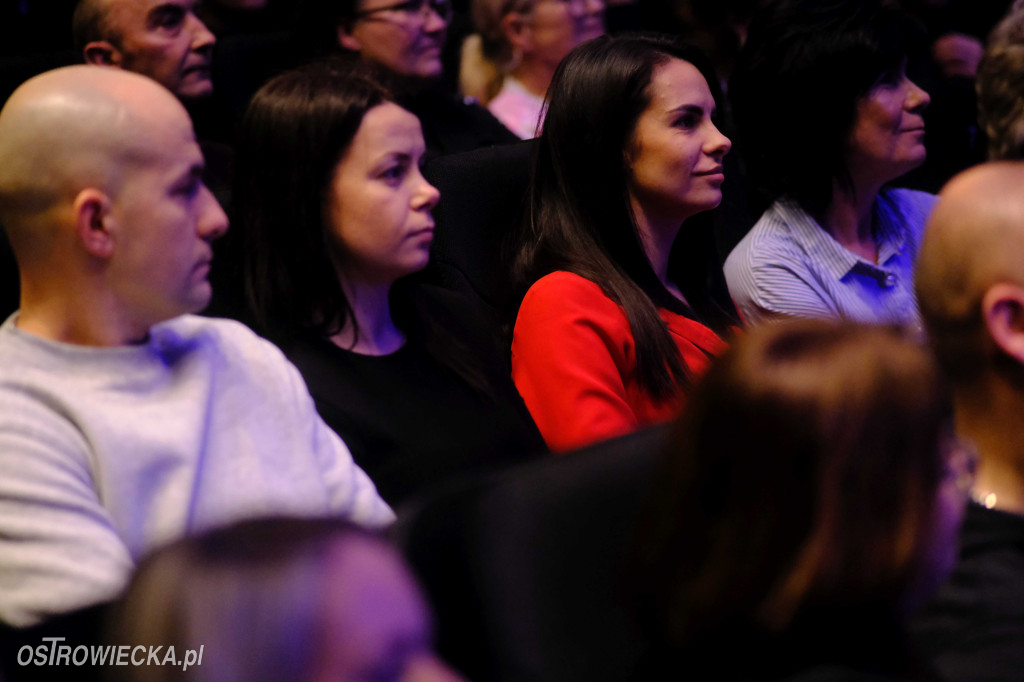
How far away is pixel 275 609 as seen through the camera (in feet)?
2.16

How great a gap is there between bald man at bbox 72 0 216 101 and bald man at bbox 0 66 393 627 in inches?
57.3

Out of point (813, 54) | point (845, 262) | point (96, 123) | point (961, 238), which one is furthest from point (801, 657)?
point (813, 54)

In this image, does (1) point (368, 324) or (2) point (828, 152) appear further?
(2) point (828, 152)

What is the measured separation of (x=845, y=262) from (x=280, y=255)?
1.12 metres

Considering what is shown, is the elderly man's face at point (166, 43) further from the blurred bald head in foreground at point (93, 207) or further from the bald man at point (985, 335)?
the bald man at point (985, 335)

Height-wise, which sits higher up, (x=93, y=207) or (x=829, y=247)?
(x=93, y=207)

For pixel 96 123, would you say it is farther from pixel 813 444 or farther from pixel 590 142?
pixel 590 142

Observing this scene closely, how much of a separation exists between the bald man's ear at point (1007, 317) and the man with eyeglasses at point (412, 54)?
6.08ft

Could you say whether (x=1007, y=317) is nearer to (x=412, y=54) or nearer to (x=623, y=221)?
(x=623, y=221)

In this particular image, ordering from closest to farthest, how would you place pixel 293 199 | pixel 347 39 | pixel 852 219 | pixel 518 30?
pixel 293 199, pixel 852 219, pixel 347 39, pixel 518 30

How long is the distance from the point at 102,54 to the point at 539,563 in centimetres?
193

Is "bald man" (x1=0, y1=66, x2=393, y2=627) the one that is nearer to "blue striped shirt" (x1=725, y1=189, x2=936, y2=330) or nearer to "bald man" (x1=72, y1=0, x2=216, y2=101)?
"blue striped shirt" (x1=725, y1=189, x2=936, y2=330)

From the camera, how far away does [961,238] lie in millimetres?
1169

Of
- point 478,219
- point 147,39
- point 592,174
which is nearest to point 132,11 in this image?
point 147,39
